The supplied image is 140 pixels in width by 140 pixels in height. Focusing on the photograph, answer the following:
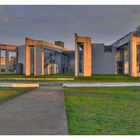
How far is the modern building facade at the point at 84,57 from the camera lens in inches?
1510

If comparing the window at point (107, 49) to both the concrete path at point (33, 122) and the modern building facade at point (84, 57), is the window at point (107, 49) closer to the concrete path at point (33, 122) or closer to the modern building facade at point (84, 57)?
the modern building facade at point (84, 57)

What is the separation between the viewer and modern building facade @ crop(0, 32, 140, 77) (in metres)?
38.3

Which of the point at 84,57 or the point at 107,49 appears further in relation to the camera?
the point at 107,49

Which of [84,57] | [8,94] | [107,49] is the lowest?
[8,94]

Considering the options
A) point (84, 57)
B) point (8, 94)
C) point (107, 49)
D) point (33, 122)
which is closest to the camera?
point (33, 122)

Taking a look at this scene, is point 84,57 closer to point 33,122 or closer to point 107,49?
point 107,49

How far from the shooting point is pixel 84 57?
A: 120 ft

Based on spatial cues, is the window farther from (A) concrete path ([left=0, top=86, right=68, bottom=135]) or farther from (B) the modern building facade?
(A) concrete path ([left=0, top=86, right=68, bottom=135])

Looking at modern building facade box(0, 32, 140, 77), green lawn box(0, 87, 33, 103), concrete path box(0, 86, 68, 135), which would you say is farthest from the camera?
modern building facade box(0, 32, 140, 77)

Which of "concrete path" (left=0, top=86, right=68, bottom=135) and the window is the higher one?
the window

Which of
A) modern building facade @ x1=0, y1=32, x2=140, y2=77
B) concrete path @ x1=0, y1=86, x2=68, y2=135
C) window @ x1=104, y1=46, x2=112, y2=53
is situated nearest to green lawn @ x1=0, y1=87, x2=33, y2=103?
concrete path @ x1=0, y1=86, x2=68, y2=135

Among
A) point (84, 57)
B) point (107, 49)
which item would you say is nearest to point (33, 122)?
point (84, 57)

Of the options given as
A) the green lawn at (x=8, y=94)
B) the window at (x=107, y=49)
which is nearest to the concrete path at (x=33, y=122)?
the green lawn at (x=8, y=94)
